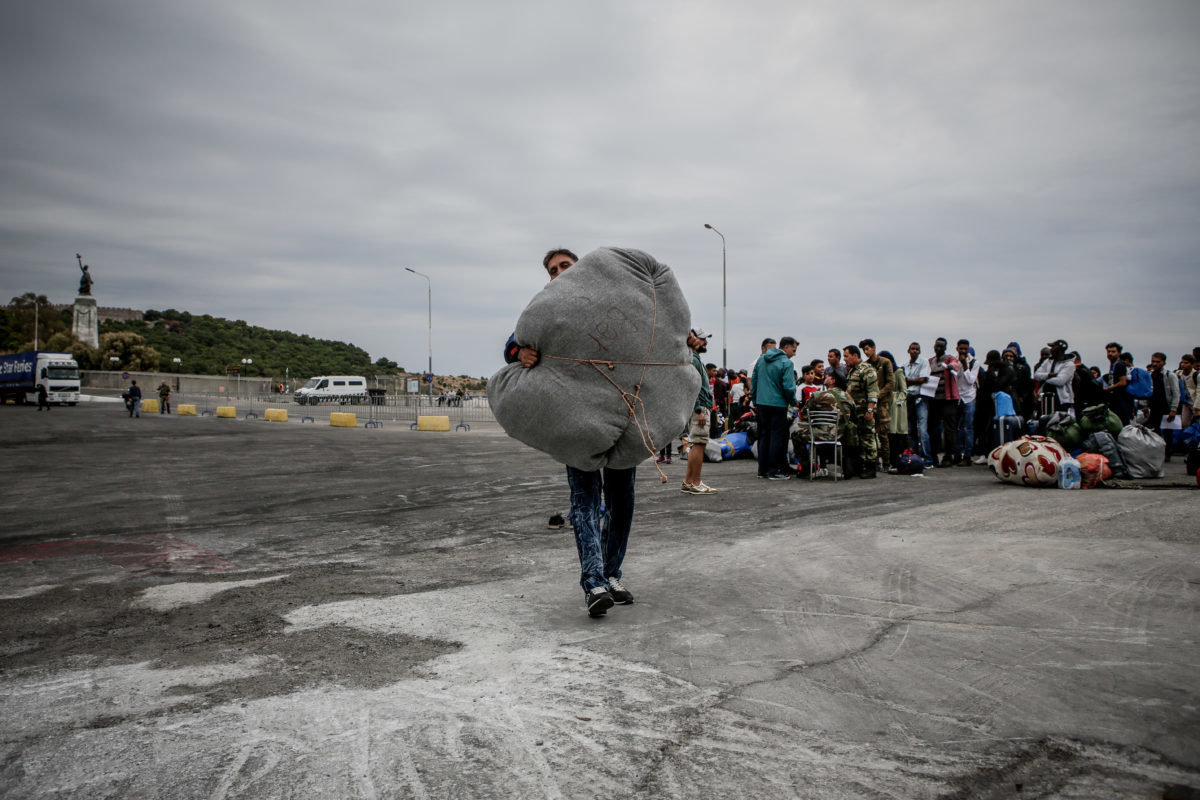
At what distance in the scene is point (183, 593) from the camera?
4.27 m

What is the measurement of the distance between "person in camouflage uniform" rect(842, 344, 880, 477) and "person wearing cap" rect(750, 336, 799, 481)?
930 mm

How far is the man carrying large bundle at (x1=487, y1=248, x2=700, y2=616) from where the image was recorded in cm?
355

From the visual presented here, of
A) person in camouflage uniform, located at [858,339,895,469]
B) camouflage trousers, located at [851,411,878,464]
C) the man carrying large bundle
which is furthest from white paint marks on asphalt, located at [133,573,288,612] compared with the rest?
person in camouflage uniform, located at [858,339,895,469]

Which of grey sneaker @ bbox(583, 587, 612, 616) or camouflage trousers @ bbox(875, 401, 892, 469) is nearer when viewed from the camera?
grey sneaker @ bbox(583, 587, 612, 616)

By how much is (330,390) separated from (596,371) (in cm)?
5698

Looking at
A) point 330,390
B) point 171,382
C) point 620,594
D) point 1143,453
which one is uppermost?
point 171,382

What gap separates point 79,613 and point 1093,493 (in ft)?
30.2

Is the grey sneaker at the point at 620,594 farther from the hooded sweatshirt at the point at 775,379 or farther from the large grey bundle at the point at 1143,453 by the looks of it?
the large grey bundle at the point at 1143,453

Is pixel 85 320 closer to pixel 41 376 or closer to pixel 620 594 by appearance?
pixel 41 376

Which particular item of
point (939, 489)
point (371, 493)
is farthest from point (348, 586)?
point (939, 489)

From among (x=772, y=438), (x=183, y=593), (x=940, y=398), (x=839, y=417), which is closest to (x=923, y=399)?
(x=940, y=398)

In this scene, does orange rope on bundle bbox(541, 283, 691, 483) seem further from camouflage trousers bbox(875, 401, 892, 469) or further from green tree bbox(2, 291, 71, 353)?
green tree bbox(2, 291, 71, 353)

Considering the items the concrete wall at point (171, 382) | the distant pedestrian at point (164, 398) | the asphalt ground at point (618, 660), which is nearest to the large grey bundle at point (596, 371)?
the asphalt ground at point (618, 660)

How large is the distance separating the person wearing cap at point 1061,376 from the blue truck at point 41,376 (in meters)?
52.7
